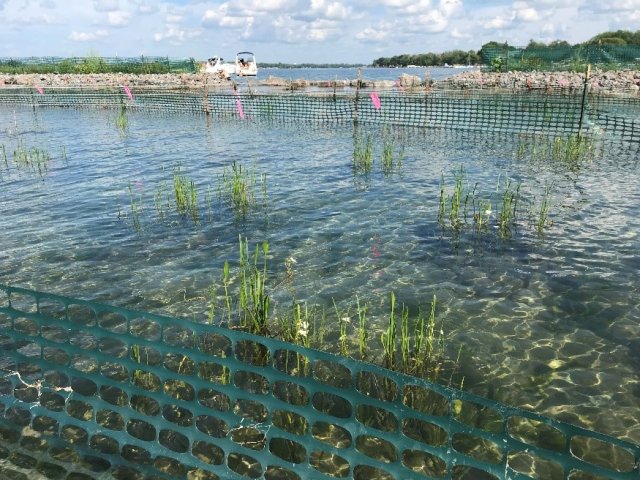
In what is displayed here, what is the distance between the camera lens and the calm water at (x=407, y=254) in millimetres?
6812

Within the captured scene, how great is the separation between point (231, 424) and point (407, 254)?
6.90m

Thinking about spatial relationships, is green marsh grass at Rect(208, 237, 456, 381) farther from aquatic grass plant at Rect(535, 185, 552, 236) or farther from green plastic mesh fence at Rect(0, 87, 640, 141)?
green plastic mesh fence at Rect(0, 87, 640, 141)

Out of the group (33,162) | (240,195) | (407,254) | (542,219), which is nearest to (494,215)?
(542,219)

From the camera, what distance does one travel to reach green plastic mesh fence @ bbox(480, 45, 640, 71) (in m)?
56.2

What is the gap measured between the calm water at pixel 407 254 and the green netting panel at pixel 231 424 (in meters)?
0.88

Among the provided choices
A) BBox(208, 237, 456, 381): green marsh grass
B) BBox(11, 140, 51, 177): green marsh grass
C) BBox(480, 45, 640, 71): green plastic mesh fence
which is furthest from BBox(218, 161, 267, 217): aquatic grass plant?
BBox(480, 45, 640, 71): green plastic mesh fence

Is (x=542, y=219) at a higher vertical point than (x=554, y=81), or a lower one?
lower

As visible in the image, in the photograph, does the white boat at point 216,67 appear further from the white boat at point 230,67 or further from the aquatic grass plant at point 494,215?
the aquatic grass plant at point 494,215

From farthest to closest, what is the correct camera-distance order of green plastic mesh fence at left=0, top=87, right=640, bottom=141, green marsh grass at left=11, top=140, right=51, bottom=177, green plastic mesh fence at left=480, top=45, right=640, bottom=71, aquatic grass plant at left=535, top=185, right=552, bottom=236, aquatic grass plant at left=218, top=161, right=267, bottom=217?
1. green plastic mesh fence at left=480, top=45, right=640, bottom=71
2. green plastic mesh fence at left=0, top=87, right=640, bottom=141
3. green marsh grass at left=11, top=140, right=51, bottom=177
4. aquatic grass plant at left=218, top=161, right=267, bottom=217
5. aquatic grass plant at left=535, top=185, right=552, bottom=236

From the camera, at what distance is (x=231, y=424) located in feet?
13.7

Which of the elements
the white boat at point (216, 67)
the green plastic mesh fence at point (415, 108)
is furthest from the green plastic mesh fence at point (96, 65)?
the green plastic mesh fence at point (415, 108)

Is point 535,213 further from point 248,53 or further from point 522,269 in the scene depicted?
point 248,53

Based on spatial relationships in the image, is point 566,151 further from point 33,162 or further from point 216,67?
point 216,67

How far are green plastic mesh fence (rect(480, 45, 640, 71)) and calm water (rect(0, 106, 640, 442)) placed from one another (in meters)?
45.8
